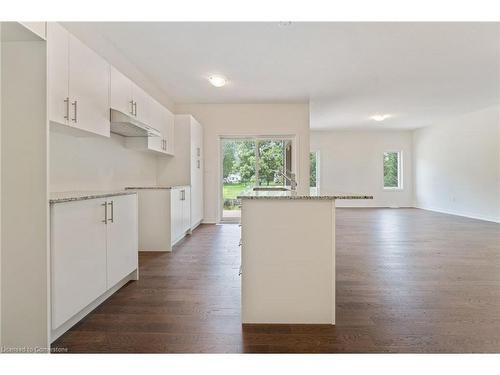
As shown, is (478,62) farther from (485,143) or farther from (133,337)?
(133,337)

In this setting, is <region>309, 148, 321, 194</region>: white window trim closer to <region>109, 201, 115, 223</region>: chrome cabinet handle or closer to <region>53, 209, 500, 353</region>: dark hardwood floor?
<region>53, 209, 500, 353</region>: dark hardwood floor

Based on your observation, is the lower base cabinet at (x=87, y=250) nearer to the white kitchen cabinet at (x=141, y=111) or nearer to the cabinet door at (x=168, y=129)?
the white kitchen cabinet at (x=141, y=111)

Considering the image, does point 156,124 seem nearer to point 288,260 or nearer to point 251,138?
point 251,138

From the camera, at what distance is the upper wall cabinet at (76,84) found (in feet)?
6.63

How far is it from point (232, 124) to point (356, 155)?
17.6 feet

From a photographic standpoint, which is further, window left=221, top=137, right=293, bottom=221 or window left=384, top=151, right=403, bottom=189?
window left=384, top=151, right=403, bottom=189

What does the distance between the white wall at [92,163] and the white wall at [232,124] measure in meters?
2.08

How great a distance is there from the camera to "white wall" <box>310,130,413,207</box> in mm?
10227

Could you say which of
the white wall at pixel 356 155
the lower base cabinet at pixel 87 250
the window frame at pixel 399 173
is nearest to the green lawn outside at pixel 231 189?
the lower base cabinet at pixel 87 250

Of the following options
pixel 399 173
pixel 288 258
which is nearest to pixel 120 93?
pixel 288 258

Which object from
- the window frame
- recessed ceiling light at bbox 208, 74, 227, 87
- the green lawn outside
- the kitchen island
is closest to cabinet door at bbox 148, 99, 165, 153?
recessed ceiling light at bbox 208, 74, 227, 87

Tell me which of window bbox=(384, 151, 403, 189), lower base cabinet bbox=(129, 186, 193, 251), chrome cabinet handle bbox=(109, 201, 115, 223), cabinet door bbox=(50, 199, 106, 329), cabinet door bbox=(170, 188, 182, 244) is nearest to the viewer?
cabinet door bbox=(50, 199, 106, 329)

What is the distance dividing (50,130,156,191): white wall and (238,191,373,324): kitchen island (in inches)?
67.6

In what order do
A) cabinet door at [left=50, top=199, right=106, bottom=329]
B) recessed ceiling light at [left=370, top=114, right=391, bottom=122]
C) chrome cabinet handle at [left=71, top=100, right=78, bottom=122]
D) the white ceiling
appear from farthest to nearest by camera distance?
recessed ceiling light at [left=370, top=114, right=391, bottom=122], the white ceiling, chrome cabinet handle at [left=71, top=100, right=78, bottom=122], cabinet door at [left=50, top=199, right=106, bottom=329]
